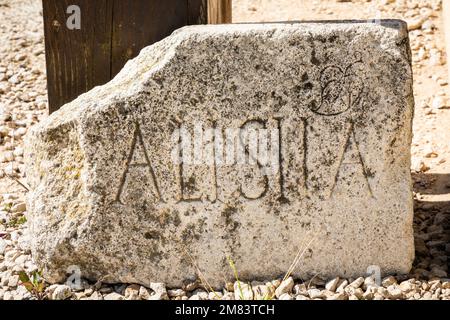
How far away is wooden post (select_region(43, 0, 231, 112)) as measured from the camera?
3617mm

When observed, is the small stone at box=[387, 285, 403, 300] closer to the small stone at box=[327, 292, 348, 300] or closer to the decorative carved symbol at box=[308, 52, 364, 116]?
the small stone at box=[327, 292, 348, 300]

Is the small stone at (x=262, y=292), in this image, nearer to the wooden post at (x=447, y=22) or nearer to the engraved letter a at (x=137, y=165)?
the engraved letter a at (x=137, y=165)

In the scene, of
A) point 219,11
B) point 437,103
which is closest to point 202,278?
point 219,11

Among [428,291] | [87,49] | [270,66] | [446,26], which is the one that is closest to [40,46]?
[87,49]

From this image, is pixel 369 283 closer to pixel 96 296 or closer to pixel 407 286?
pixel 407 286

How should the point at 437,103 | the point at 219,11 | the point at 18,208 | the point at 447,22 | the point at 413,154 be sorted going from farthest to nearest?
the point at 447,22
the point at 437,103
the point at 413,154
the point at 18,208
the point at 219,11

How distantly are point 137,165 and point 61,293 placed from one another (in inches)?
24.5

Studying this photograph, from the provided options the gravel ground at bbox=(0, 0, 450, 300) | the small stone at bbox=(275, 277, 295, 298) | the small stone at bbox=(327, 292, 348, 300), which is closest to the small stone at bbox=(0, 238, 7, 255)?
the gravel ground at bbox=(0, 0, 450, 300)

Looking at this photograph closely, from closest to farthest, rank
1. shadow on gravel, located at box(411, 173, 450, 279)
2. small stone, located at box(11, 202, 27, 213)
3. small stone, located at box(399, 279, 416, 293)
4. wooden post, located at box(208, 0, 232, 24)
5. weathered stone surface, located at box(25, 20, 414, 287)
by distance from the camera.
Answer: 1. weathered stone surface, located at box(25, 20, 414, 287)
2. small stone, located at box(399, 279, 416, 293)
3. shadow on gravel, located at box(411, 173, 450, 279)
4. wooden post, located at box(208, 0, 232, 24)
5. small stone, located at box(11, 202, 27, 213)

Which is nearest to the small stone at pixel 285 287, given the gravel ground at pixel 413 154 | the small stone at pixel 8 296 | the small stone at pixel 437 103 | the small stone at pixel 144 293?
the gravel ground at pixel 413 154

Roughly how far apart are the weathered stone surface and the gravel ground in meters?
0.08

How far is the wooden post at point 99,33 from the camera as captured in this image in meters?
3.62

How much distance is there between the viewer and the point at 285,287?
3201mm

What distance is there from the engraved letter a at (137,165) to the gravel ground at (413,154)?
0.41m
